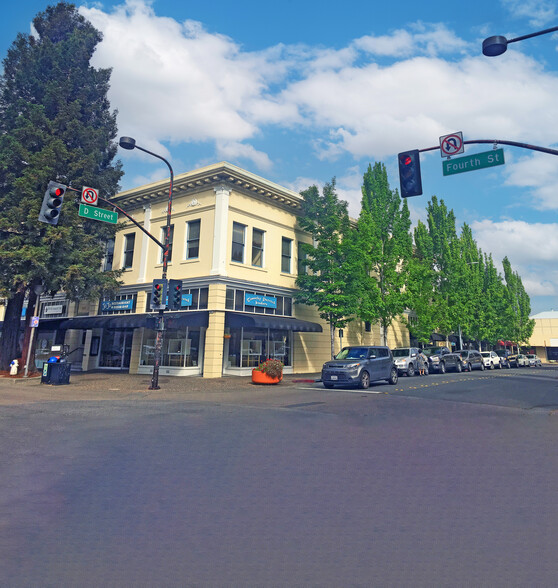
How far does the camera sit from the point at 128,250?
97.9 ft

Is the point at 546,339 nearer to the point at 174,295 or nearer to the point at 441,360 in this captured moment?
the point at 441,360

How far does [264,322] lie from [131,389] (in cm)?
803

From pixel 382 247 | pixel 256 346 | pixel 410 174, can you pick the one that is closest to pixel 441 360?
pixel 382 247

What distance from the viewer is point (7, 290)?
22.1 m

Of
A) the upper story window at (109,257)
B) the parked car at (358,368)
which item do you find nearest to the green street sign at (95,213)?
the parked car at (358,368)

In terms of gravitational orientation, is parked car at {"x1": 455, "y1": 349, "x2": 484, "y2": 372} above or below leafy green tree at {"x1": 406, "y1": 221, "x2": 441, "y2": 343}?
below

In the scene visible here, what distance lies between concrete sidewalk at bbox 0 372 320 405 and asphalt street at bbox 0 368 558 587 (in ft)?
18.2

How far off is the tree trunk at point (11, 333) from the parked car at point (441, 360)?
25.6 metres

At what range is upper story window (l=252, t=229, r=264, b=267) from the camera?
26.7 m

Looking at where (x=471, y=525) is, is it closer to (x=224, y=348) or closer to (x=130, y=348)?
(x=224, y=348)

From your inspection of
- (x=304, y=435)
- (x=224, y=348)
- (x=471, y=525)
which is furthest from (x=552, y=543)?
(x=224, y=348)

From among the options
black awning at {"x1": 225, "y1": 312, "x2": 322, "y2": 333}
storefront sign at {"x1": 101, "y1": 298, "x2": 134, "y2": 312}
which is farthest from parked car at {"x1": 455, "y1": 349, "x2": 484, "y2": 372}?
storefront sign at {"x1": 101, "y1": 298, "x2": 134, "y2": 312}

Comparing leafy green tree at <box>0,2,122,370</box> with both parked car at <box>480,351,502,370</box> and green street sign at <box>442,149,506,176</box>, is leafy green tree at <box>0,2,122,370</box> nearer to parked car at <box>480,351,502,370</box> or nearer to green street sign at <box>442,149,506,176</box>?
green street sign at <box>442,149,506,176</box>

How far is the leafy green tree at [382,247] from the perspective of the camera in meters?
30.2
